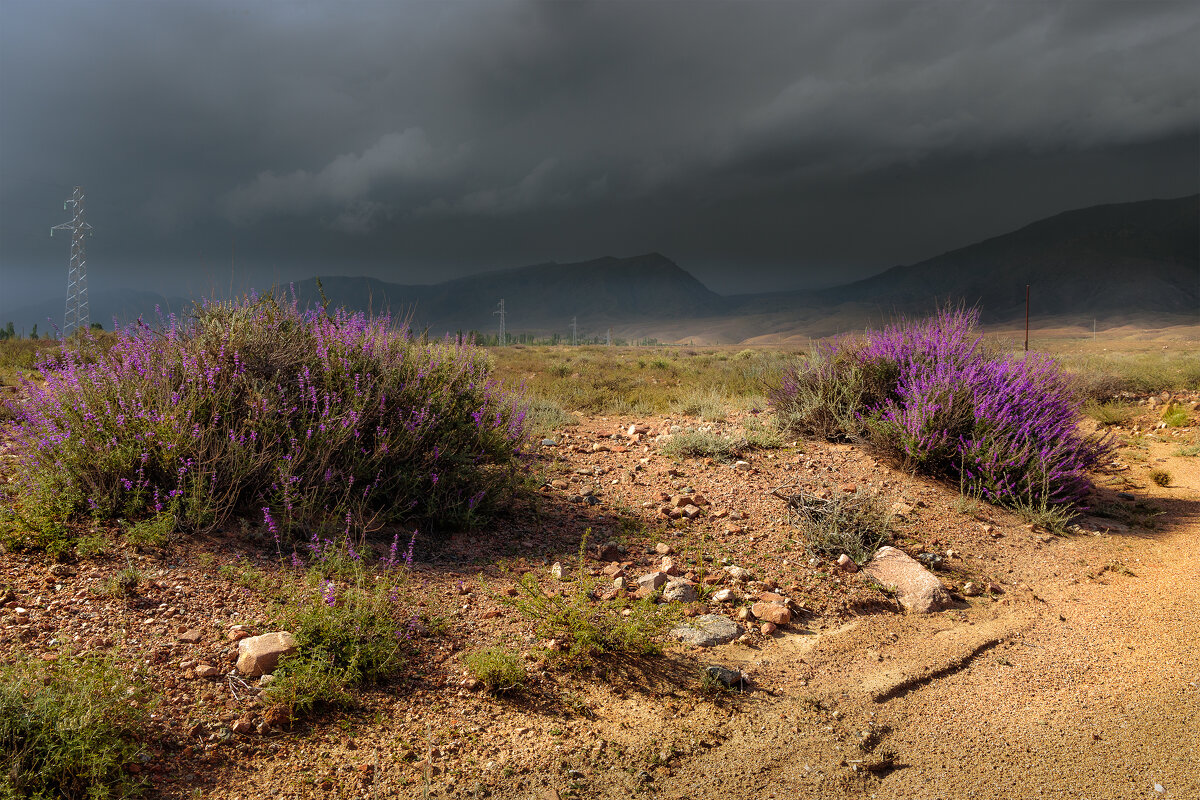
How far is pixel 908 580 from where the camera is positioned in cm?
495

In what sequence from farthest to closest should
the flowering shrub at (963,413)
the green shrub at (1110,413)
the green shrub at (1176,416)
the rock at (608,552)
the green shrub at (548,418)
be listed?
the green shrub at (1110,413) < the green shrub at (1176,416) < the green shrub at (548,418) < the flowering shrub at (963,413) < the rock at (608,552)

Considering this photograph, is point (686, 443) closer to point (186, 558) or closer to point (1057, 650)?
point (1057, 650)

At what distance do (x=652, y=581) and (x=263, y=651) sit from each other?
2446 millimetres

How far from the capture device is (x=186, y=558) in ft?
13.5

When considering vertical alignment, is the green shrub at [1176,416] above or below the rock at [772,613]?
above

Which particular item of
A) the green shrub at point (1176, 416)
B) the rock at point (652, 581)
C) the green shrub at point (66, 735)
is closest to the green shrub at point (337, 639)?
the green shrub at point (66, 735)

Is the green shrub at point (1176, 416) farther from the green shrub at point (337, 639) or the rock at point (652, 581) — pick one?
the green shrub at point (337, 639)

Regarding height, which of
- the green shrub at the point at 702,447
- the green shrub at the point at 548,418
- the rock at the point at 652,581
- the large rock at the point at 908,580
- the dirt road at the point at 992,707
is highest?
the green shrub at the point at 548,418

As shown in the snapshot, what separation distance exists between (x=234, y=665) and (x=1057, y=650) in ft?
16.2

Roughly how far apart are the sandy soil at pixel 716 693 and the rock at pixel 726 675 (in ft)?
0.34

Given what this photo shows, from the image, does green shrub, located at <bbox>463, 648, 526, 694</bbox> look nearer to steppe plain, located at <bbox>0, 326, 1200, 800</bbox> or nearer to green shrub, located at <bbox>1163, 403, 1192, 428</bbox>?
steppe plain, located at <bbox>0, 326, 1200, 800</bbox>

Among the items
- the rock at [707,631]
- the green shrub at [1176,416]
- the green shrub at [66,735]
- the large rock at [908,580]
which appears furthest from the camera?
the green shrub at [1176,416]

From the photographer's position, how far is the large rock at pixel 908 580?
188 inches

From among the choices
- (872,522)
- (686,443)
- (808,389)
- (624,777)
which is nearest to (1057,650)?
(872,522)
